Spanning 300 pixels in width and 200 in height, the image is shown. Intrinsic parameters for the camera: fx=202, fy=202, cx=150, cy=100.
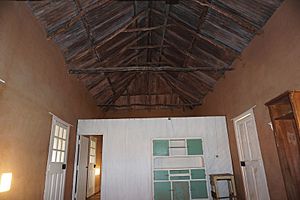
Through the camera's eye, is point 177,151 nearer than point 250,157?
No

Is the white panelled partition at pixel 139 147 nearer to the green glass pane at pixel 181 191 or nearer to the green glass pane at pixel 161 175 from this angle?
the green glass pane at pixel 161 175

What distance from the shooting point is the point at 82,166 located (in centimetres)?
562

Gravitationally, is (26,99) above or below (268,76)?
below

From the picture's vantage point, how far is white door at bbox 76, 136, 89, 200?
5277 mm

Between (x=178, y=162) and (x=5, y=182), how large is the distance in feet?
12.3

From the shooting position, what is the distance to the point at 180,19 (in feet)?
13.1

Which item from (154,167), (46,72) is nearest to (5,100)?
(46,72)

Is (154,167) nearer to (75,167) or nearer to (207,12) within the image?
(75,167)

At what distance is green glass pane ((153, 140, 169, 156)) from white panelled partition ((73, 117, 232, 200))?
13 centimetres

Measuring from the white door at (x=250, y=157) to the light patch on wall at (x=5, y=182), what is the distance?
13.6 ft

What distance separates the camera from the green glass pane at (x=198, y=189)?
16.1 feet

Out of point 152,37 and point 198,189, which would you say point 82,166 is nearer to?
point 198,189

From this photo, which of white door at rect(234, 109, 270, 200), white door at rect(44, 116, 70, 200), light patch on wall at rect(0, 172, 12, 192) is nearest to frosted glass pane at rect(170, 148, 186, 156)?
white door at rect(234, 109, 270, 200)

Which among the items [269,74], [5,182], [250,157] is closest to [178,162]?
[250,157]
